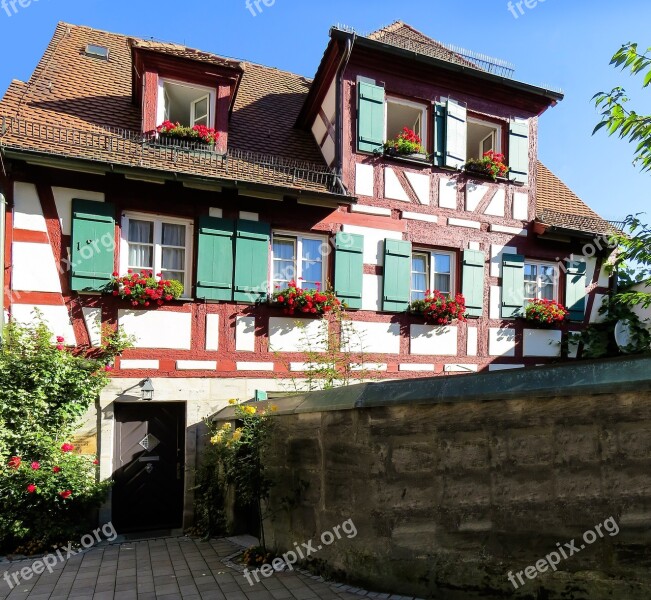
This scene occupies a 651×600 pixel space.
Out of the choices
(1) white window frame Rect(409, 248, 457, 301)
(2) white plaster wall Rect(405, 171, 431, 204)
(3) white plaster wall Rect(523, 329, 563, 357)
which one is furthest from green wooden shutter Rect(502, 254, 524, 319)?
(2) white plaster wall Rect(405, 171, 431, 204)

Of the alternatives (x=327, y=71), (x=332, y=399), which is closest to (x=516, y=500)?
(x=332, y=399)

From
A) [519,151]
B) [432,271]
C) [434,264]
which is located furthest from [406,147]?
[519,151]

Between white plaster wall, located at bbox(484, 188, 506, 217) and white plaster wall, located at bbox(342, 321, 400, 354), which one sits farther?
white plaster wall, located at bbox(484, 188, 506, 217)

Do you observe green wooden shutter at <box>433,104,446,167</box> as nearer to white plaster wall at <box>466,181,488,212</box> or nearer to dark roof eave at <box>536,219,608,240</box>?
white plaster wall at <box>466,181,488,212</box>

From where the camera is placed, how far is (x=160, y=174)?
7445mm

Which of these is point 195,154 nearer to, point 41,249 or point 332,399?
point 41,249

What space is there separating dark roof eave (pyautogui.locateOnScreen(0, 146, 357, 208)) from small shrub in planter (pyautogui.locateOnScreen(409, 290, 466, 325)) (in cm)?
213

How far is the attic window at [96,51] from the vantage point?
10469 millimetres

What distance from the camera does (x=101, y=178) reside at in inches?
297

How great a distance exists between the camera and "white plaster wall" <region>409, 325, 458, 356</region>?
29.8 ft

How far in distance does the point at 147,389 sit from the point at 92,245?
87.6 inches

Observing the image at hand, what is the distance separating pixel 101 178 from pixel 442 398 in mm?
6028

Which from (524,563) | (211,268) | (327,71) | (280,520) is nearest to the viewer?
(524,563)

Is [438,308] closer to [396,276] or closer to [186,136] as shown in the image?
[396,276]
